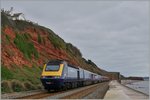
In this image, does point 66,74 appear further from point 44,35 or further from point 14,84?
point 44,35

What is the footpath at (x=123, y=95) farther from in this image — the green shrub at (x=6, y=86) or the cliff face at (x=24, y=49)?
the green shrub at (x=6, y=86)

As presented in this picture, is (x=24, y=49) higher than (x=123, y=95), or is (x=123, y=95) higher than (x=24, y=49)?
(x=24, y=49)

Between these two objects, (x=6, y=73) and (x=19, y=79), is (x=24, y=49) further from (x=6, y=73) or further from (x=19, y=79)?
(x=19, y=79)

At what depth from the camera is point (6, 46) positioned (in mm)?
56531

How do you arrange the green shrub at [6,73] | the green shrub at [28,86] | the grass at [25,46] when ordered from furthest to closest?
1. the grass at [25,46]
2. the green shrub at [6,73]
3. the green shrub at [28,86]

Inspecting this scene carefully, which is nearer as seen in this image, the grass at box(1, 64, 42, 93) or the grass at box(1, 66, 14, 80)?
the grass at box(1, 64, 42, 93)

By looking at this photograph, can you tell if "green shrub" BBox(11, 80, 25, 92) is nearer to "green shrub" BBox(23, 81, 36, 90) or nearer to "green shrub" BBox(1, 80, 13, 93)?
"green shrub" BBox(1, 80, 13, 93)

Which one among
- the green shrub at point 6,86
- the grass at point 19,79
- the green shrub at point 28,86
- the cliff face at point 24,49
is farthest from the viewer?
the cliff face at point 24,49

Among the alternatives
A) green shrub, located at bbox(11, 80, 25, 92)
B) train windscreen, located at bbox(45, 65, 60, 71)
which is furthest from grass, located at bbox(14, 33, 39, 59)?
train windscreen, located at bbox(45, 65, 60, 71)

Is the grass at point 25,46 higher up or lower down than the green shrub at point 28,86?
higher up

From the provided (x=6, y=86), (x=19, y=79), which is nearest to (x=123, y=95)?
(x=19, y=79)

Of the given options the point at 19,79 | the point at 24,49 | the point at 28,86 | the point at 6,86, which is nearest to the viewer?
the point at 6,86

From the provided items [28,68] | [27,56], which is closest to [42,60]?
[27,56]

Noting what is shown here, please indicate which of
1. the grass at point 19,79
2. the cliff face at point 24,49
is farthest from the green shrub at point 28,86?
the cliff face at point 24,49
